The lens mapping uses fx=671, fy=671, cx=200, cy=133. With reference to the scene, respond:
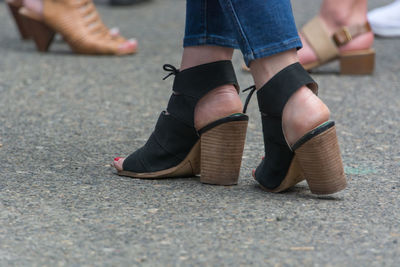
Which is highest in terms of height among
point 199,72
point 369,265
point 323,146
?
point 199,72

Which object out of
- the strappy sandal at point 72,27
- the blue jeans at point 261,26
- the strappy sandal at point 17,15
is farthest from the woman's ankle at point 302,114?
the strappy sandal at point 17,15

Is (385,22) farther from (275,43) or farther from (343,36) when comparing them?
(275,43)

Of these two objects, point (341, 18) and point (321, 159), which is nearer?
point (321, 159)

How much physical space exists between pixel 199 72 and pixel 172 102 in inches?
4.5

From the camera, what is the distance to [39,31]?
3.55m

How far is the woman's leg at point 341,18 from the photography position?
9.77 feet

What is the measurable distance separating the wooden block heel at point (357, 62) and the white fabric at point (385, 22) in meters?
0.88

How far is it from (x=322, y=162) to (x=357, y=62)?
1.72 metres

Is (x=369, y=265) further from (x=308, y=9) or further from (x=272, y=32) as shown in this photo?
(x=308, y=9)

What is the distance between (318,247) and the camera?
1.30m


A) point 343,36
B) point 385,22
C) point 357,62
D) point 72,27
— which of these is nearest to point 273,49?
point 343,36

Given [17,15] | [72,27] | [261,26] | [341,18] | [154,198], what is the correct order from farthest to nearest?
[17,15]
[72,27]
[341,18]
[154,198]
[261,26]

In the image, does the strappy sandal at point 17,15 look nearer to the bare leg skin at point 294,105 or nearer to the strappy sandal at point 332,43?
the strappy sandal at point 332,43

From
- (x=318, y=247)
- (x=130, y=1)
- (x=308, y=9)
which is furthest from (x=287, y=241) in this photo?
(x=130, y=1)
